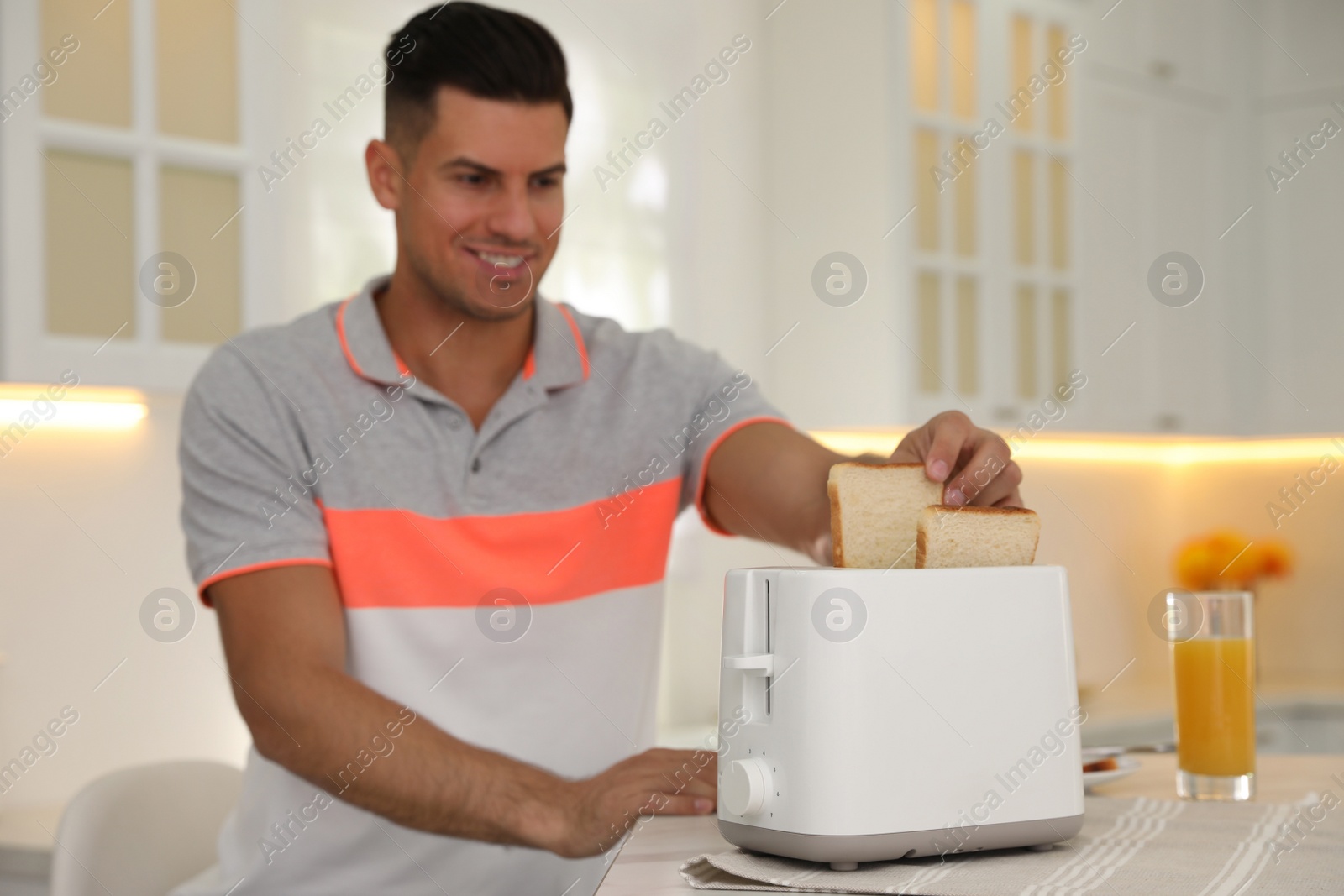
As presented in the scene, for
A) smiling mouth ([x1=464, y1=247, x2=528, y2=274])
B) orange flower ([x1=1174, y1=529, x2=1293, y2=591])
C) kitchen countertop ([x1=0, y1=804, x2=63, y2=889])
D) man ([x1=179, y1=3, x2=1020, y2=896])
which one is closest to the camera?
man ([x1=179, y1=3, x2=1020, y2=896])

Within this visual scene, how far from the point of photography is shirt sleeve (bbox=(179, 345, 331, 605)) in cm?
119

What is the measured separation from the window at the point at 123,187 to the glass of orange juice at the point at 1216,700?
1423 millimetres

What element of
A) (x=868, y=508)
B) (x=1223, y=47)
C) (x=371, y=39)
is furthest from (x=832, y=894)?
(x=1223, y=47)

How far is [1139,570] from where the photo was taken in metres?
3.43

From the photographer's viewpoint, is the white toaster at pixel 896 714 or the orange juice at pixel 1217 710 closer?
the white toaster at pixel 896 714

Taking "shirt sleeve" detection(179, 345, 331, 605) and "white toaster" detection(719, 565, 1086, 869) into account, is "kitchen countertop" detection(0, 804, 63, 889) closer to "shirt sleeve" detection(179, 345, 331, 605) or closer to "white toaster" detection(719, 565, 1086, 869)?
"shirt sleeve" detection(179, 345, 331, 605)

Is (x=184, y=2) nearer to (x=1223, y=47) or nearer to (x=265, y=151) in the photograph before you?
(x=265, y=151)

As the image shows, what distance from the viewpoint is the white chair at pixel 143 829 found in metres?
1.21

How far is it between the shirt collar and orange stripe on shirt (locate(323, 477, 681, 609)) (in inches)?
5.8

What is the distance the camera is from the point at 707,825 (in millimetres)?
925

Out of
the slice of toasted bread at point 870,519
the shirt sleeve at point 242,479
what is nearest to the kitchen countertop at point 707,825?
the slice of toasted bread at point 870,519

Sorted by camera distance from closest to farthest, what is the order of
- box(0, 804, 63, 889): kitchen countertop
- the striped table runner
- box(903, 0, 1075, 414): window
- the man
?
the striped table runner → the man → box(0, 804, 63, 889): kitchen countertop → box(903, 0, 1075, 414): window

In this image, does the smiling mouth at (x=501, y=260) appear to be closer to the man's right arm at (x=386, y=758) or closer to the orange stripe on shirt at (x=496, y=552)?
the orange stripe on shirt at (x=496, y=552)

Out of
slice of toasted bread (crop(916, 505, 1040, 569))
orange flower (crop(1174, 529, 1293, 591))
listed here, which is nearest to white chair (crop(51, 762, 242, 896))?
slice of toasted bread (crop(916, 505, 1040, 569))
